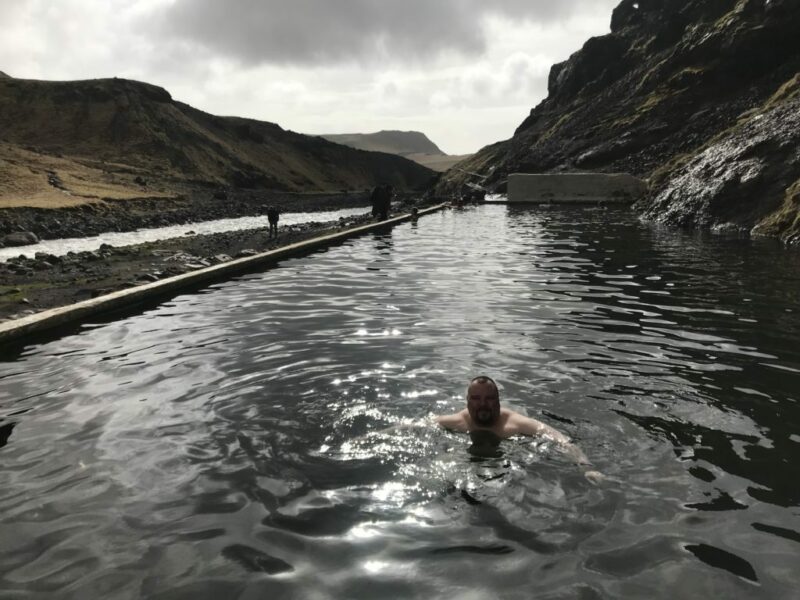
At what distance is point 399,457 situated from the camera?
5.51 metres

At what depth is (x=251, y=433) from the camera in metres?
6.02

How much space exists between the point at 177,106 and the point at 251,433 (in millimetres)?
124583

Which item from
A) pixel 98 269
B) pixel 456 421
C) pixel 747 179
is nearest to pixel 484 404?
pixel 456 421

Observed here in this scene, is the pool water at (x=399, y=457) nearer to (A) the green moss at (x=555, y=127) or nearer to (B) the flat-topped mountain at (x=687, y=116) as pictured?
(B) the flat-topped mountain at (x=687, y=116)

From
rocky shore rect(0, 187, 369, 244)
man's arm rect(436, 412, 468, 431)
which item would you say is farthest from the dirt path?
man's arm rect(436, 412, 468, 431)

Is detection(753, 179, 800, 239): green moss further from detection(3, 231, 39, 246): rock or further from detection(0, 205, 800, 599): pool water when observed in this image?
detection(3, 231, 39, 246): rock

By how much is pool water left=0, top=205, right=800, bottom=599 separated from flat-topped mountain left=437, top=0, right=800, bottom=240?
1625 centimetres

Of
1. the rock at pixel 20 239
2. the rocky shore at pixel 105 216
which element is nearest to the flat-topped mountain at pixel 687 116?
the rock at pixel 20 239

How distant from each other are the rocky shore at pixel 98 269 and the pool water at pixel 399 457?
2771 millimetres

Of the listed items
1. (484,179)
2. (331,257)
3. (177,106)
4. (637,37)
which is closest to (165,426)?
(331,257)

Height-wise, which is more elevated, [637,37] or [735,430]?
[637,37]

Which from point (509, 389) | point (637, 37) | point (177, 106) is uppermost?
point (637, 37)

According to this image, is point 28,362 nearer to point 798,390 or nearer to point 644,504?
point 644,504

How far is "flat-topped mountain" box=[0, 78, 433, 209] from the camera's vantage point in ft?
194
